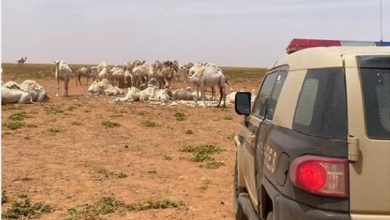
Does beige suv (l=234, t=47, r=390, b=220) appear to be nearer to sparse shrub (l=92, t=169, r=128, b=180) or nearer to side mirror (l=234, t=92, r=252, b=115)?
side mirror (l=234, t=92, r=252, b=115)

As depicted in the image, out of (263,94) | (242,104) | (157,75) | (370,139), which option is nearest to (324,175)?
(370,139)

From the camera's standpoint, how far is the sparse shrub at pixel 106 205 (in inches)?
303

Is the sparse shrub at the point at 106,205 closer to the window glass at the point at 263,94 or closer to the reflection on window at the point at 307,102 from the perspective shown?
the window glass at the point at 263,94

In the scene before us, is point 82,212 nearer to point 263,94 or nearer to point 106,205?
point 106,205

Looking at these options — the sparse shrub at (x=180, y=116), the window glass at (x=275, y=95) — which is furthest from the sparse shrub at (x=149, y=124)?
the window glass at (x=275, y=95)

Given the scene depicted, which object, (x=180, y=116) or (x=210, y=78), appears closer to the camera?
(x=180, y=116)

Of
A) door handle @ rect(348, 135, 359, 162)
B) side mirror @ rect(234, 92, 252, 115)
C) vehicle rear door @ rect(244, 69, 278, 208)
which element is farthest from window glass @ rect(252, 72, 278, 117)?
door handle @ rect(348, 135, 359, 162)

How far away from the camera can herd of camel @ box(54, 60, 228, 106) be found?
2566 centimetres

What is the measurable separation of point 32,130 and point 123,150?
4.50m

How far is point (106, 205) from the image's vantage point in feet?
26.0

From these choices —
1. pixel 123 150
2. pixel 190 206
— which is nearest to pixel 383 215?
pixel 190 206

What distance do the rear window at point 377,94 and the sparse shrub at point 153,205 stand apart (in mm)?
5307

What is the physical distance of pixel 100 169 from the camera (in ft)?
35.3

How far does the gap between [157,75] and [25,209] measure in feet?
83.5
